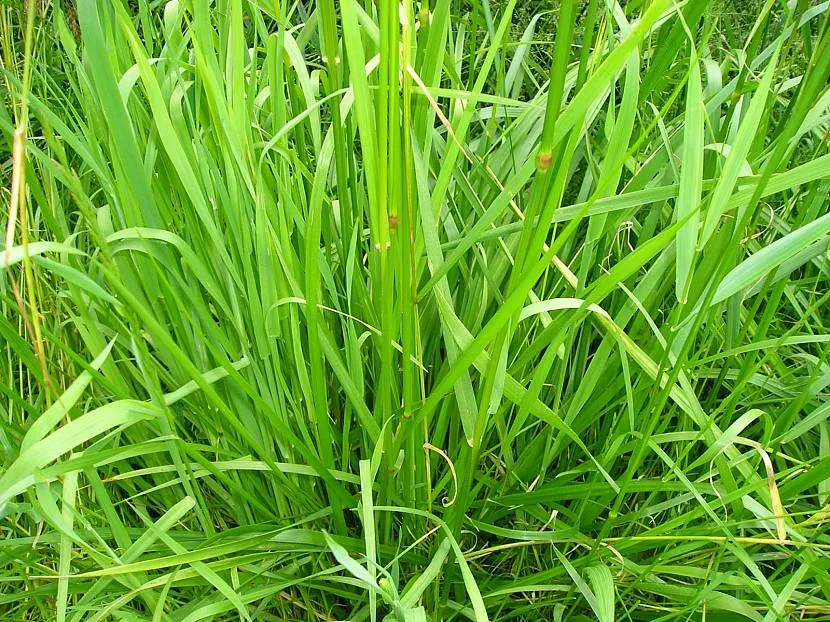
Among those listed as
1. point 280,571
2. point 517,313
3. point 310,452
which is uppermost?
point 517,313

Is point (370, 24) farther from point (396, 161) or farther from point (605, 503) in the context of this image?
point (605, 503)

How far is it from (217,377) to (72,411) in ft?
0.46

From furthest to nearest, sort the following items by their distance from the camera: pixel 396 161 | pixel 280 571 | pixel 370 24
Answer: pixel 280 571, pixel 370 24, pixel 396 161

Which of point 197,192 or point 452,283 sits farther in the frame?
point 452,283

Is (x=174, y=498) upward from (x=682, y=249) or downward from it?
downward

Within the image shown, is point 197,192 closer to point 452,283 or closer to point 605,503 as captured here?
point 452,283

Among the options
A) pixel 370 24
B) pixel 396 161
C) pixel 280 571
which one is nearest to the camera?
pixel 396 161

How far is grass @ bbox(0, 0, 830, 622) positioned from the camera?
1.70ft

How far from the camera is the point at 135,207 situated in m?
0.62

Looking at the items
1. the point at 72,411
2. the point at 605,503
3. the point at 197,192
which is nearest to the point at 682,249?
the point at 605,503

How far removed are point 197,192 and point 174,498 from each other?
1.06ft

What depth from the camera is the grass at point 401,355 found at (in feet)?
1.70

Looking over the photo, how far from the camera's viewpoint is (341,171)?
1.96 feet

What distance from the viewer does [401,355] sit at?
660 millimetres
